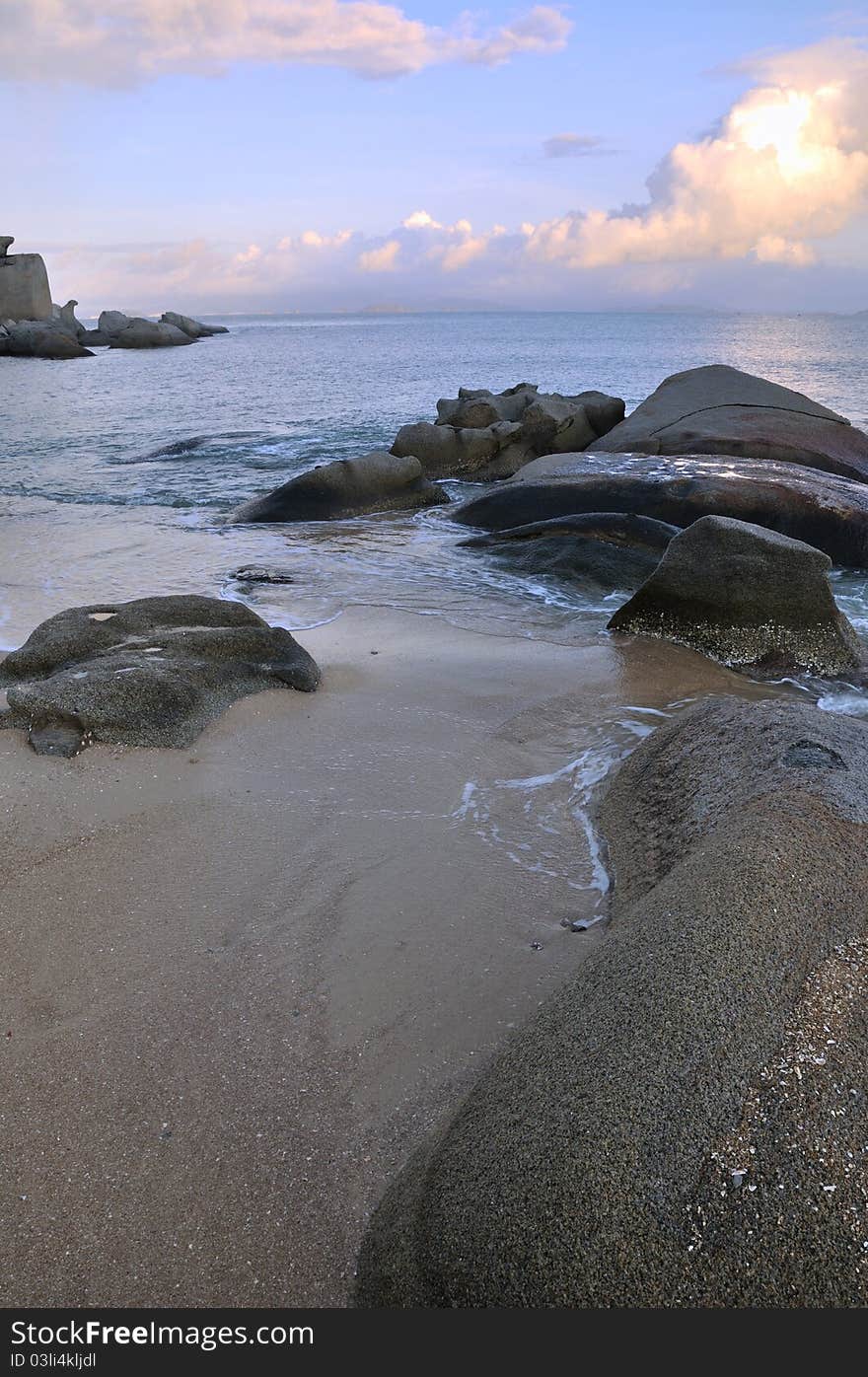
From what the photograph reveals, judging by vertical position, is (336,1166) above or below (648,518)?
below

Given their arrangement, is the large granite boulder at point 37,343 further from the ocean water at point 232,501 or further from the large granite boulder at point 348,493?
the large granite boulder at point 348,493

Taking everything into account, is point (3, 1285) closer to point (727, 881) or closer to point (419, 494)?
point (727, 881)

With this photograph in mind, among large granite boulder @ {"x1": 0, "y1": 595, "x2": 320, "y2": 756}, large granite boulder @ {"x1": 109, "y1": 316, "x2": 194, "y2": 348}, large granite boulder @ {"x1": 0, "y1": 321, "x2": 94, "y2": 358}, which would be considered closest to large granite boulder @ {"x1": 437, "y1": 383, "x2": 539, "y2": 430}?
large granite boulder @ {"x1": 0, "y1": 595, "x2": 320, "y2": 756}

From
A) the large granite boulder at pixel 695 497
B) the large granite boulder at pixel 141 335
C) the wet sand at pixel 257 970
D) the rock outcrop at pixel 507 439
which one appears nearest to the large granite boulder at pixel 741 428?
the large granite boulder at pixel 695 497

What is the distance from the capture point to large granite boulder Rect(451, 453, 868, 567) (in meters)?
9.09

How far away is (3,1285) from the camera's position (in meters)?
1.96

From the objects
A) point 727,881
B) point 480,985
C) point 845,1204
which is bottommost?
point 480,985

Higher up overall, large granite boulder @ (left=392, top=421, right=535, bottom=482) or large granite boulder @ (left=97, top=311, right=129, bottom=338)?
large granite boulder @ (left=97, top=311, right=129, bottom=338)

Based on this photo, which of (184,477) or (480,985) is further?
(184,477)

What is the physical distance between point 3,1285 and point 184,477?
12.9 meters

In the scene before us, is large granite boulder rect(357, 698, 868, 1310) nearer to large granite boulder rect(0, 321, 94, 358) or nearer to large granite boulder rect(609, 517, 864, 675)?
large granite boulder rect(609, 517, 864, 675)

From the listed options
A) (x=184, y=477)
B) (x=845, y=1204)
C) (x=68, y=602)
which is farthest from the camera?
(x=184, y=477)

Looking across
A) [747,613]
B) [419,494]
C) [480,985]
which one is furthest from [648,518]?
[480,985]

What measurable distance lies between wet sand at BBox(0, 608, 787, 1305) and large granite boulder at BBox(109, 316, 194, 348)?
59.8m
